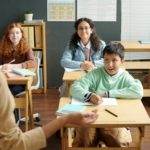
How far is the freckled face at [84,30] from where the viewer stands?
4242 millimetres

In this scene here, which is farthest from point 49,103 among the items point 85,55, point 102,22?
point 102,22

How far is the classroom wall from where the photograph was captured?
5.63 meters

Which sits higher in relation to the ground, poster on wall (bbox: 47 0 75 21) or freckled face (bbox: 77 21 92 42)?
poster on wall (bbox: 47 0 75 21)

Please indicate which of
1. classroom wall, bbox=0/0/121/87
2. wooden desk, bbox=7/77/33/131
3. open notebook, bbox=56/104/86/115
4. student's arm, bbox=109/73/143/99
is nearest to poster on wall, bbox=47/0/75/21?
classroom wall, bbox=0/0/121/87

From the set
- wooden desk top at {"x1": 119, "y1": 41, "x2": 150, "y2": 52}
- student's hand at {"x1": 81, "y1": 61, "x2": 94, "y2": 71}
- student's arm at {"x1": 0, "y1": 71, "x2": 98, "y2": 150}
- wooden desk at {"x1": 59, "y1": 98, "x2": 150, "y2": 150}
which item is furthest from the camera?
wooden desk top at {"x1": 119, "y1": 41, "x2": 150, "y2": 52}

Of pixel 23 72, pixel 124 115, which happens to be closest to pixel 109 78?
pixel 124 115

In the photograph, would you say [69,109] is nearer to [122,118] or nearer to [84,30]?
[122,118]

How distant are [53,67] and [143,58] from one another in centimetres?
137

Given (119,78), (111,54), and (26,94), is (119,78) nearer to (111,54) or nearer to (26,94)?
(111,54)

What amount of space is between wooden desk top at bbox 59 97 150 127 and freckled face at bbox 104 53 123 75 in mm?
332

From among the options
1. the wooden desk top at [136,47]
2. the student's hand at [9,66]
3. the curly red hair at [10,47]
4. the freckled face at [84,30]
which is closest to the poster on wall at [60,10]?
the wooden desk top at [136,47]

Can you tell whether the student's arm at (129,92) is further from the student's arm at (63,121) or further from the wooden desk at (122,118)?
the student's arm at (63,121)

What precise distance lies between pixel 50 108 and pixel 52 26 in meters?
1.40

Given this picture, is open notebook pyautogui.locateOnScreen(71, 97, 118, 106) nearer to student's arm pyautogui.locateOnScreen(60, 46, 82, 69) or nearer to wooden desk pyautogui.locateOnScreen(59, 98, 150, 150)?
wooden desk pyautogui.locateOnScreen(59, 98, 150, 150)
